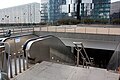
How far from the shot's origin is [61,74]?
424 cm

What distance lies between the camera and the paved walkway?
13.0 feet

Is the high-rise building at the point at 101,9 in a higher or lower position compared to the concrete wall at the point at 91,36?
higher

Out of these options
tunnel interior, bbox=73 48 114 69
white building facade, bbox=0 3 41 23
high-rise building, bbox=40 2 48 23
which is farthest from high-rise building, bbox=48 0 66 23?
tunnel interior, bbox=73 48 114 69

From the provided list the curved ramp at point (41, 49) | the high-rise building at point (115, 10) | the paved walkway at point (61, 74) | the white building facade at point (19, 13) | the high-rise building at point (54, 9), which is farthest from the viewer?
the high-rise building at point (54, 9)

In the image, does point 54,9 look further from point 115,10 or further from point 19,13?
point 115,10

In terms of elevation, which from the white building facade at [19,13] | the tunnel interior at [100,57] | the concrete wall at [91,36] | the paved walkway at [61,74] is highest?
the white building facade at [19,13]

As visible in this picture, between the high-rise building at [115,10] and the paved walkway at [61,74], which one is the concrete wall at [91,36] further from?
the high-rise building at [115,10]

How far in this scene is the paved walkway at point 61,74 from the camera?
3975mm

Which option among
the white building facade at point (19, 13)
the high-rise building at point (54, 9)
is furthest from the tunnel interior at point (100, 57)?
the high-rise building at point (54, 9)

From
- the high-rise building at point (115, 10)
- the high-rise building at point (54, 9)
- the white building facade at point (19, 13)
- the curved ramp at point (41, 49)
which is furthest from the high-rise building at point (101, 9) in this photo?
the curved ramp at point (41, 49)

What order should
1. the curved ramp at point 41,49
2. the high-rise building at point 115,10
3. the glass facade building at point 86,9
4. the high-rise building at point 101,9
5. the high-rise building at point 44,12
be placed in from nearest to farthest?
the curved ramp at point 41,49
the high-rise building at point 115,10
the glass facade building at point 86,9
the high-rise building at point 101,9
the high-rise building at point 44,12

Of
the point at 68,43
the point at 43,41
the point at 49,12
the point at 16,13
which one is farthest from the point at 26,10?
the point at 43,41

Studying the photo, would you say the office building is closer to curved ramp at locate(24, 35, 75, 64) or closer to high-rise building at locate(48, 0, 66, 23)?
high-rise building at locate(48, 0, 66, 23)

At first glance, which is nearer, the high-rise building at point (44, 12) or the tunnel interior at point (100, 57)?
the tunnel interior at point (100, 57)
